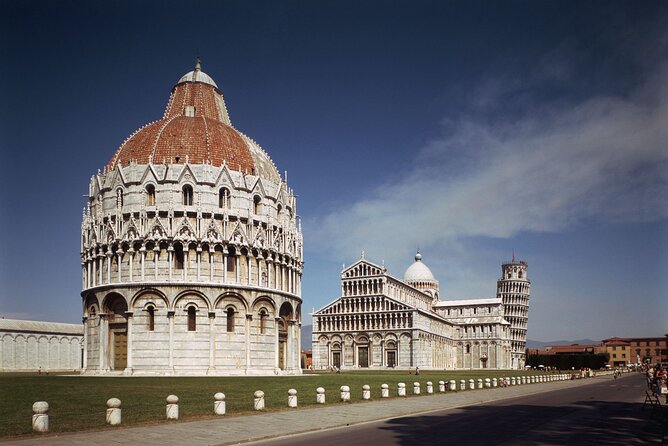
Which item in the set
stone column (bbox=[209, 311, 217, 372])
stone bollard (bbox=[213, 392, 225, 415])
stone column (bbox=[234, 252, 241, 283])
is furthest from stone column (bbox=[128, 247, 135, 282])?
stone bollard (bbox=[213, 392, 225, 415])

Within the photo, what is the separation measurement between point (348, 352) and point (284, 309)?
61435mm

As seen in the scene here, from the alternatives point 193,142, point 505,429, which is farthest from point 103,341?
point 505,429

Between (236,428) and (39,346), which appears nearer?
(236,428)

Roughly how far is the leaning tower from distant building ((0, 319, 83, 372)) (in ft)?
360

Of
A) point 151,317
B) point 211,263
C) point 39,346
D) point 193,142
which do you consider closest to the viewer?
point 151,317

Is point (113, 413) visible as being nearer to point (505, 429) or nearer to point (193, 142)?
point (505, 429)

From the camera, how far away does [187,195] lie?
6031cm

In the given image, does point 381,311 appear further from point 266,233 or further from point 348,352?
point 266,233

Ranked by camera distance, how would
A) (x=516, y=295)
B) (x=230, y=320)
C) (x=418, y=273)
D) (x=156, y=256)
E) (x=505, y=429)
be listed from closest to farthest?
(x=505, y=429) < (x=156, y=256) < (x=230, y=320) < (x=418, y=273) < (x=516, y=295)

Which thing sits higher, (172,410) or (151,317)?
(151,317)

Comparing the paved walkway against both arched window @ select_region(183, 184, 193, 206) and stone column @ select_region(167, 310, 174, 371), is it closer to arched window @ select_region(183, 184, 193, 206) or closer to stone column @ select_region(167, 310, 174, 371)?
stone column @ select_region(167, 310, 174, 371)

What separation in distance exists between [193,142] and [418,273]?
105m

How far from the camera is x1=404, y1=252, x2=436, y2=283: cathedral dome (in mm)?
160375

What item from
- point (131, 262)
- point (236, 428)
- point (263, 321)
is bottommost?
point (236, 428)
